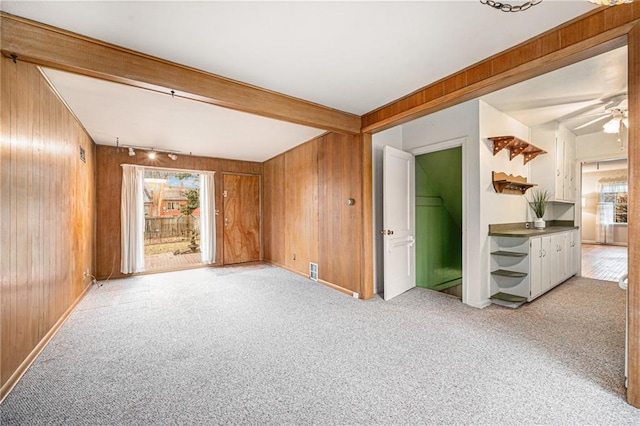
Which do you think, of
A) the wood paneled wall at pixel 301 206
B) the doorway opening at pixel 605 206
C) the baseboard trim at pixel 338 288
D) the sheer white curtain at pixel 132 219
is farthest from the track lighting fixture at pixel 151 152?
the doorway opening at pixel 605 206

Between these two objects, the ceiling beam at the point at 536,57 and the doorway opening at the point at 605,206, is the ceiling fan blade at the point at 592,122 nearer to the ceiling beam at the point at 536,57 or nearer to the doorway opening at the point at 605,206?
the ceiling beam at the point at 536,57

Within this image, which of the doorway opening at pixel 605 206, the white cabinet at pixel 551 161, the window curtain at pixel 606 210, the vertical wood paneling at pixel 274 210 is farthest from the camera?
the window curtain at pixel 606 210

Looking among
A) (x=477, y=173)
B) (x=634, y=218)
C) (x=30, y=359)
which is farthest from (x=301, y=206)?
(x=634, y=218)

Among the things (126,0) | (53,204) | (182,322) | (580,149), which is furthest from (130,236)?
(580,149)

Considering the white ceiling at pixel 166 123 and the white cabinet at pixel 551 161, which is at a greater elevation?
the white ceiling at pixel 166 123

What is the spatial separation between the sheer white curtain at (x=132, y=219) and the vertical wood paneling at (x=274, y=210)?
8.07ft

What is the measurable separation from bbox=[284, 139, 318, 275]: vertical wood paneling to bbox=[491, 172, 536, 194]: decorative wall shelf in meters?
2.59

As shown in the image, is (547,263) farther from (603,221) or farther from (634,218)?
(603,221)

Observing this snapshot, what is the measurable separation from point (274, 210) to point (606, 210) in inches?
414

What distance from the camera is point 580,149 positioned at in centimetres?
501

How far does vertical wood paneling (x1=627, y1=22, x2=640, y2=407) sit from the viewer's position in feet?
5.36

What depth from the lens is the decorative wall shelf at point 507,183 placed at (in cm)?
347

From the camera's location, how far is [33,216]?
7.38ft

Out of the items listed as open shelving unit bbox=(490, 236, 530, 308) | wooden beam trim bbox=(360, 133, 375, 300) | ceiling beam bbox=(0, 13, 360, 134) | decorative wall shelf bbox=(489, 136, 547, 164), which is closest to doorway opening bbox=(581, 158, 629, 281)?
decorative wall shelf bbox=(489, 136, 547, 164)
